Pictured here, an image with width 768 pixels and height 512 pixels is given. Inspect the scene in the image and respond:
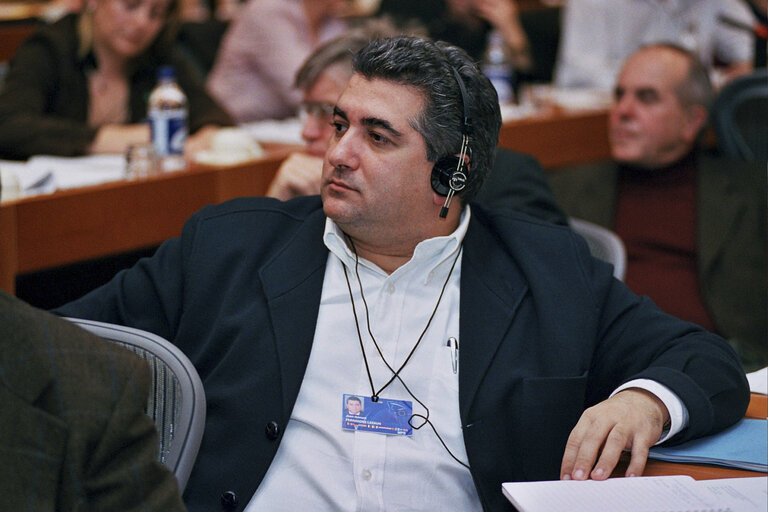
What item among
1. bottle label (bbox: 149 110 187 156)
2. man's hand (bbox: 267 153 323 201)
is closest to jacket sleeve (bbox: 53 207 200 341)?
man's hand (bbox: 267 153 323 201)

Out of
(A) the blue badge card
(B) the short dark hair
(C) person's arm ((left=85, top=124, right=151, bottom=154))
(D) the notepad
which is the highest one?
(B) the short dark hair

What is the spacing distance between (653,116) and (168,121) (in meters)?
1.45

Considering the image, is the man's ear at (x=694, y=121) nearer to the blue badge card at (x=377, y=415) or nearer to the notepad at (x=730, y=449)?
the notepad at (x=730, y=449)

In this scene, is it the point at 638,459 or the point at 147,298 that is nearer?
the point at 638,459

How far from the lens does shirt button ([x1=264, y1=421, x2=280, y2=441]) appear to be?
150cm

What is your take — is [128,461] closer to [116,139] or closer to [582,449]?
[582,449]

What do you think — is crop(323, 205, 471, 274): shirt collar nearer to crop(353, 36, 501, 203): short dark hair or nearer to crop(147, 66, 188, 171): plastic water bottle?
crop(353, 36, 501, 203): short dark hair

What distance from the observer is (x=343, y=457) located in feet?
5.00

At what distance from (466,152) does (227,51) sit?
7.97ft

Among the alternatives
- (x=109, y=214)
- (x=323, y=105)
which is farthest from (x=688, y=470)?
(x=109, y=214)

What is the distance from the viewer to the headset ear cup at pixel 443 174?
1662 millimetres

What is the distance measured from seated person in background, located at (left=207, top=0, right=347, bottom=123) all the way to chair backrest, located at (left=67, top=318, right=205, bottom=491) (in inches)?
95.6

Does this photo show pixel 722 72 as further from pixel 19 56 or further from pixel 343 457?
pixel 343 457

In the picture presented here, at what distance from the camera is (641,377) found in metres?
1.48
